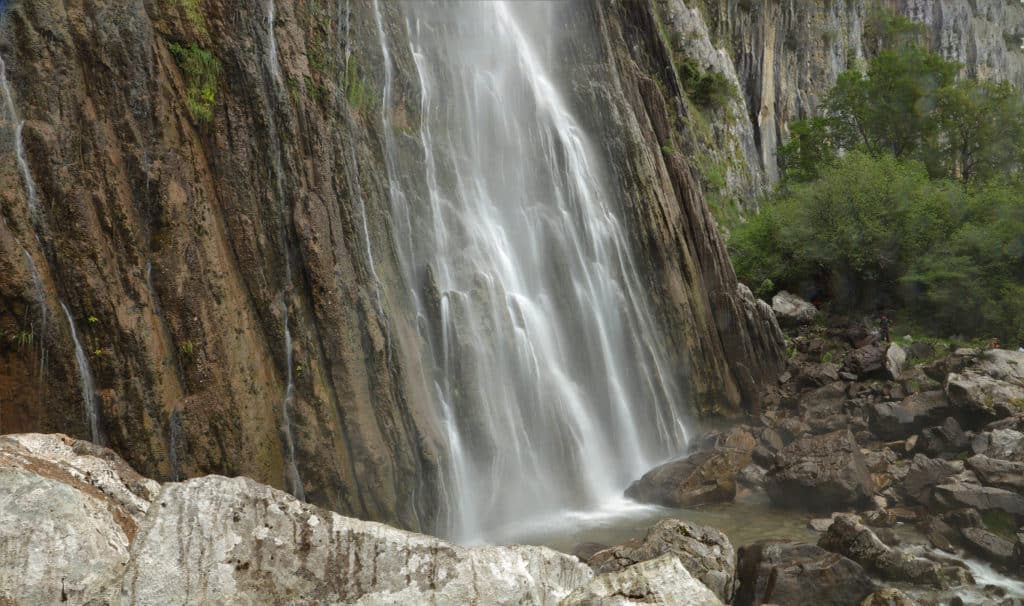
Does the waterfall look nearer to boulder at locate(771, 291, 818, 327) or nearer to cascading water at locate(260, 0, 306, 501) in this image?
cascading water at locate(260, 0, 306, 501)

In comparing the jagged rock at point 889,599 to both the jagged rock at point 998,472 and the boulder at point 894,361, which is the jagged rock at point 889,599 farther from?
the boulder at point 894,361

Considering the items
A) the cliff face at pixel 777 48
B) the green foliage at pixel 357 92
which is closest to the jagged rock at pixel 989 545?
the green foliage at pixel 357 92

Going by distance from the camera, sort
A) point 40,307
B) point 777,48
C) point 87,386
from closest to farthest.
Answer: point 40,307 → point 87,386 → point 777,48

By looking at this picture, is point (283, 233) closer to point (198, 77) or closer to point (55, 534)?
point (198, 77)

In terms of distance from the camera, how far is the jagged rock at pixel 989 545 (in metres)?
12.0

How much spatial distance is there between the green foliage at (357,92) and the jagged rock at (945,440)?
16073mm

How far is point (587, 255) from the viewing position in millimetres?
21141

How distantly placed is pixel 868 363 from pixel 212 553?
72.9 ft

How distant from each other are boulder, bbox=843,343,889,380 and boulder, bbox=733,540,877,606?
1352 cm

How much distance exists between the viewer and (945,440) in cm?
1741

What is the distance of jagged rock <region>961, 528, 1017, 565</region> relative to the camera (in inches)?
474

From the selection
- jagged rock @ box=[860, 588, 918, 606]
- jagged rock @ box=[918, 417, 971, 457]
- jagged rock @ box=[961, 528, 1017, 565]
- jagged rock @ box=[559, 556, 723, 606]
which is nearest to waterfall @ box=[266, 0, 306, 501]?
jagged rock @ box=[559, 556, 723, 606]

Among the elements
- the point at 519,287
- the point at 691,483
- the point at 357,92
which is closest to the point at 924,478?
the point at 691,483

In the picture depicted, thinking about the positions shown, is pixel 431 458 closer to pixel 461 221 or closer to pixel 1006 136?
pixel 461 221
